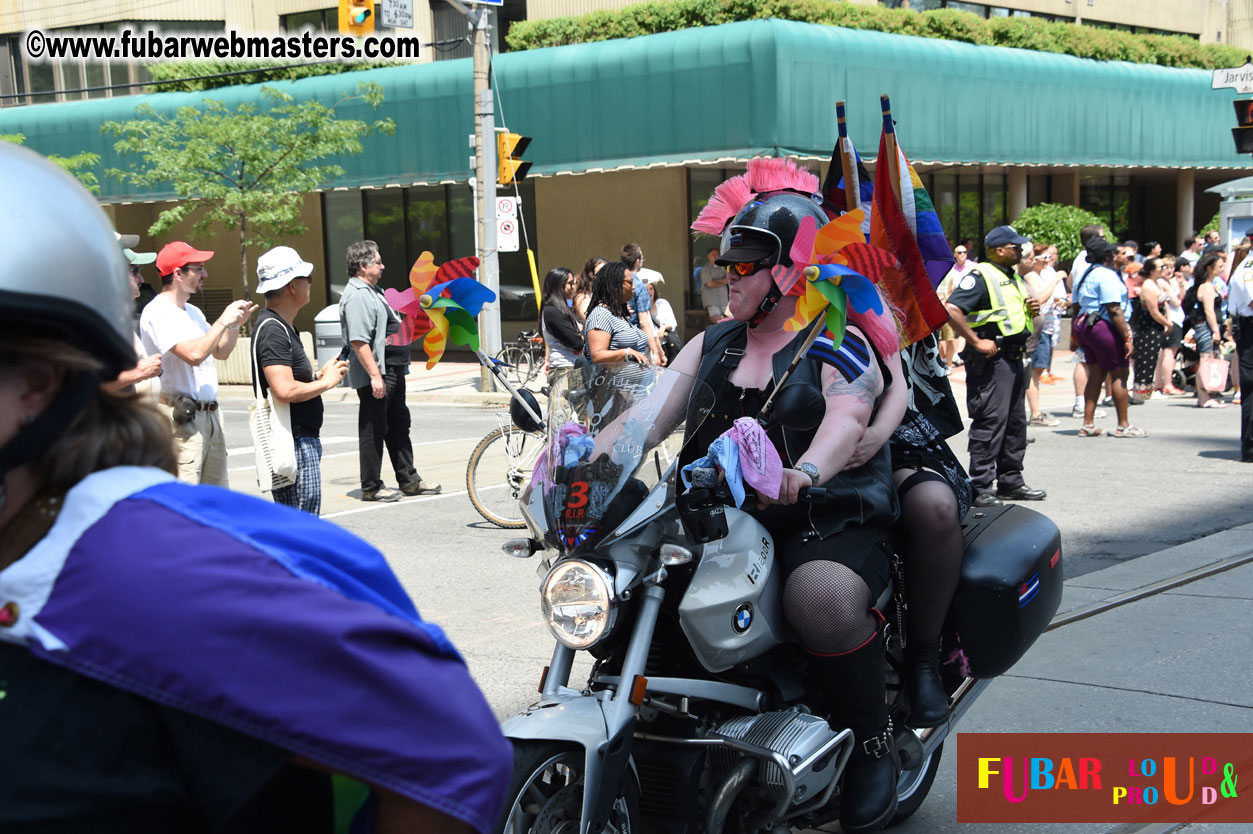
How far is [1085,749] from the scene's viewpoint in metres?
4.55

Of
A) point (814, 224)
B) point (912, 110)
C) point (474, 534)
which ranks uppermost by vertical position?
point (912, 110)

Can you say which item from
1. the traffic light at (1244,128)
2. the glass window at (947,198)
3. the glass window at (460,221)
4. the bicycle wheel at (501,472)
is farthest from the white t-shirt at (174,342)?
the glass window at (947,198)

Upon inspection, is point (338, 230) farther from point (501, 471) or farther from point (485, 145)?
point (501, 471)

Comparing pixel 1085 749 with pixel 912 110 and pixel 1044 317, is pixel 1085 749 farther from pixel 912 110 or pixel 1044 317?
pixel 912 110

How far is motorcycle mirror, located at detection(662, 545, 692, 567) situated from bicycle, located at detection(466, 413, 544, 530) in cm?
563

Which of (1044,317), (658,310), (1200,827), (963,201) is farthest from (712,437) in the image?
(963,201)

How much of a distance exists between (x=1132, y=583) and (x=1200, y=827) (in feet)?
9.58

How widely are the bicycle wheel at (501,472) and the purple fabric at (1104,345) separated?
5812mm

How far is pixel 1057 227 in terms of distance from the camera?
23578mm

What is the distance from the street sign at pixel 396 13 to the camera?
696 inches

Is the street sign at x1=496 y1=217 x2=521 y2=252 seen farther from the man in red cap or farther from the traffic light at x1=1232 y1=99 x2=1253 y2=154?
the man in red cap

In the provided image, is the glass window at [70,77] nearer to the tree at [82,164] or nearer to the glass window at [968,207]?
the tree at [82,164]

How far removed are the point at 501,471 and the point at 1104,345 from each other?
19.6ft

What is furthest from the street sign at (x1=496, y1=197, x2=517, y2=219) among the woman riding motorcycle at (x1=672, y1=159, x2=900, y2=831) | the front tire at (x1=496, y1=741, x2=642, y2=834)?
the front tire at (x1=496, y1=741, x2=642, y2=834)
